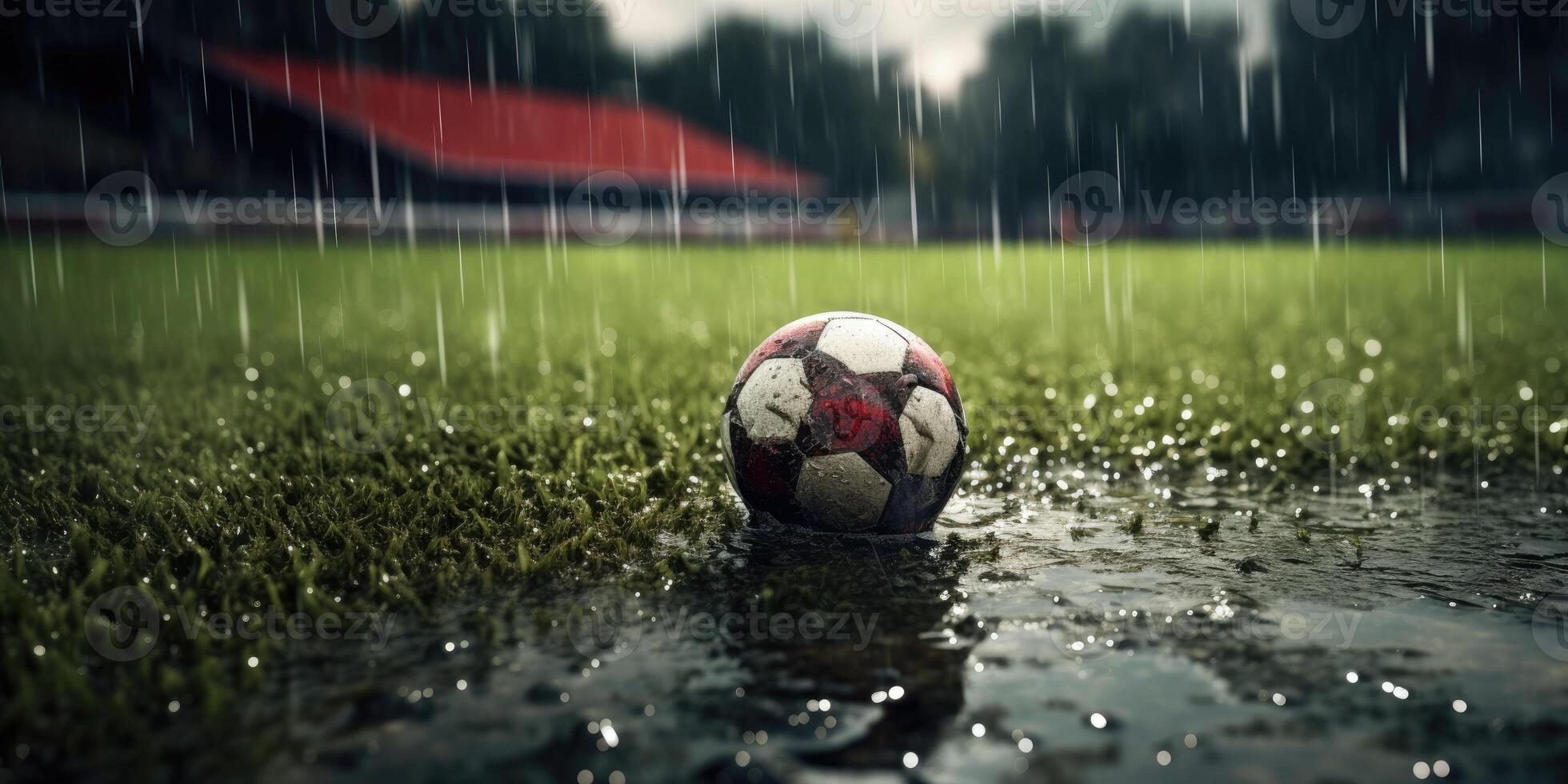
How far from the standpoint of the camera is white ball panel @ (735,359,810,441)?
3902 mm

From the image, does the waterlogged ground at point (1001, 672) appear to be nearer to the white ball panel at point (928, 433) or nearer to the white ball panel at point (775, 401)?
the white ball panel at point (928, 433)

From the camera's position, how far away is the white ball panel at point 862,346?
13.0 feet

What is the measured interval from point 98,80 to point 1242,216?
105 feet

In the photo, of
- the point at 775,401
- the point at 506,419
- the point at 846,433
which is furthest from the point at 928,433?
the point at 506,419

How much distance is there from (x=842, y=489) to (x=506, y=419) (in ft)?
9.47

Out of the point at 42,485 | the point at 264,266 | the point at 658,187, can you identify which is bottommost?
the point at 42,485

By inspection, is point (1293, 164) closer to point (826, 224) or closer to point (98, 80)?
point (826, 224)

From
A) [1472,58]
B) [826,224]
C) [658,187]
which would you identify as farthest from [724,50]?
[1472,58]

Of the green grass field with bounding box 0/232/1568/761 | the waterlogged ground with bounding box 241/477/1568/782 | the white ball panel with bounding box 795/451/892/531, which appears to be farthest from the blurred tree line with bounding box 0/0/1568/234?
the waterlogged ground with bounding box 241/477/1568/782

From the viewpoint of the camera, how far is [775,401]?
3947mm

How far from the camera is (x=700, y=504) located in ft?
14.7

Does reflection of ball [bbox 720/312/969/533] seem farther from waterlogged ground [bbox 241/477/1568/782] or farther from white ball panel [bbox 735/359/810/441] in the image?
waterlogged ground [bbox 241/477/1568/782]

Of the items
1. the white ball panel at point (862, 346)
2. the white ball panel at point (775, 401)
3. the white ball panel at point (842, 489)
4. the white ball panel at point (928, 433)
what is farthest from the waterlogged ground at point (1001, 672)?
the white ball panel at point (862, 346)

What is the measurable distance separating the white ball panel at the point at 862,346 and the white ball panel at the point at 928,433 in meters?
0.15
